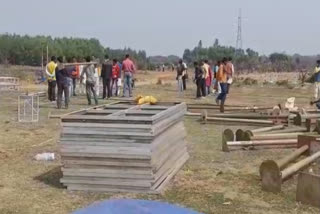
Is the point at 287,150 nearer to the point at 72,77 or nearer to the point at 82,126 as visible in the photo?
the point at 82,126

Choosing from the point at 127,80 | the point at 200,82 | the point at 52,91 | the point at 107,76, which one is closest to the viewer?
the point at 52,91

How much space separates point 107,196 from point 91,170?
1.51 ft

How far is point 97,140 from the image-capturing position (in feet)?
25.6

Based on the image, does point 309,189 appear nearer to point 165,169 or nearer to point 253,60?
point 165,169

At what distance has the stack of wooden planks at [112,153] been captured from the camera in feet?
25.0

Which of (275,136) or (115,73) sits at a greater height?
(115,73)

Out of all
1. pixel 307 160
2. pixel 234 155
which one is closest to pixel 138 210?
pixel 307 160

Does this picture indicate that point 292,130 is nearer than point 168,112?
No

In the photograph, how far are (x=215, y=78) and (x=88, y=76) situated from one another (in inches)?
267

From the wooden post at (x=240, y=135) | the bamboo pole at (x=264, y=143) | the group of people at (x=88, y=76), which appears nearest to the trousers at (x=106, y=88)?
the group of people at (x=88, y=76)

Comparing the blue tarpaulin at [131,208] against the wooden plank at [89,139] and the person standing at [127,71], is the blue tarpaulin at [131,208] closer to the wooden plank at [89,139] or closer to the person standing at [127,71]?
the wooden plank at [89,139]

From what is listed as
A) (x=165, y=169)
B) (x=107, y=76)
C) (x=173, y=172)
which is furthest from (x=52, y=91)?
(x=165, y=169)

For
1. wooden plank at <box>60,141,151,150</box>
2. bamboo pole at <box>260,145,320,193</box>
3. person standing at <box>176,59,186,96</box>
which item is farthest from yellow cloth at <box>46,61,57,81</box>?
bamboo pole at <box>260,145,320,193</box>

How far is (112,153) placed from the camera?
25.2ft
